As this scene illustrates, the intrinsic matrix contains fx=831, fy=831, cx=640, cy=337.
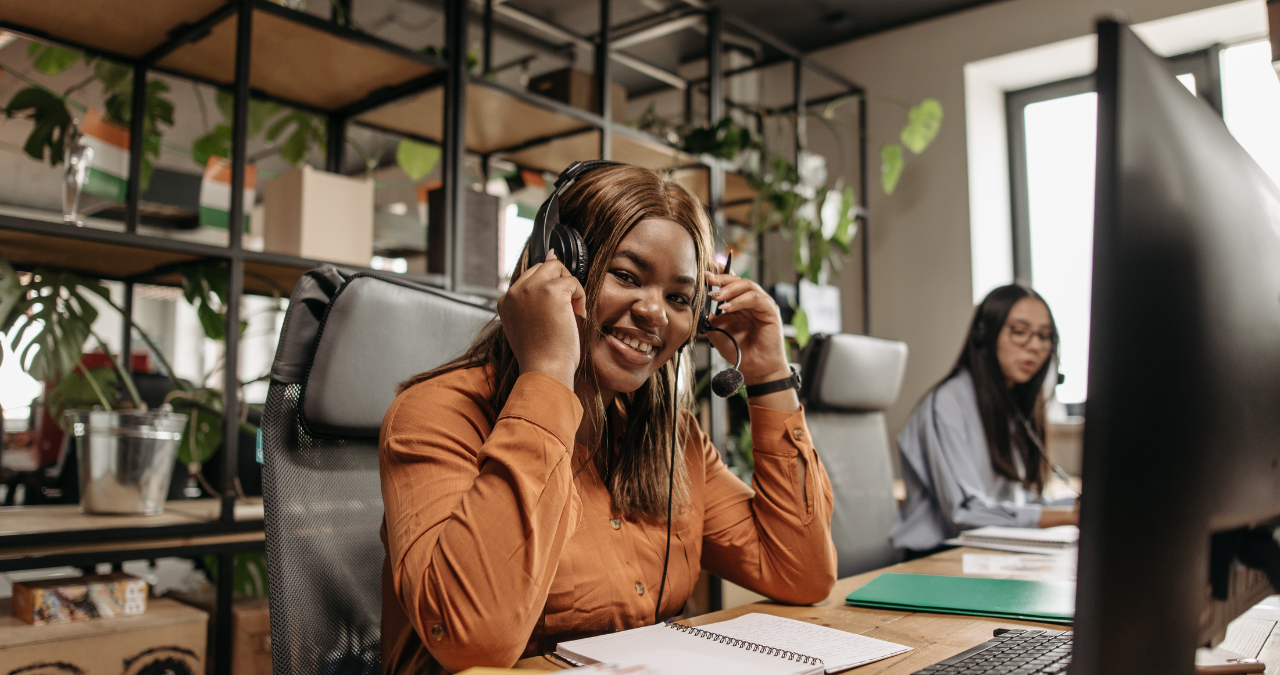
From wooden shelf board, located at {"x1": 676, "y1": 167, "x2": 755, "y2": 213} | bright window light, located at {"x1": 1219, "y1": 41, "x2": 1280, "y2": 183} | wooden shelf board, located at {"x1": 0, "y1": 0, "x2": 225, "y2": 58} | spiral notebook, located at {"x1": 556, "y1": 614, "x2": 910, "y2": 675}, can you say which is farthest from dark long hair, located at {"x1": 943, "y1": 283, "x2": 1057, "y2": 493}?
wooden shelf board, located at {"x1": 0, "y1": 0, "x2": 225, "y2": 58}

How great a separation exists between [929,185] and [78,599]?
10.9 ft

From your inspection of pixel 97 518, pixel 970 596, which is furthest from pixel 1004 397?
pixel 97 518

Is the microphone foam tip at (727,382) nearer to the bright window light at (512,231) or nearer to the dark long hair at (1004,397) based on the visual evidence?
the dark long hair at (1004,397)

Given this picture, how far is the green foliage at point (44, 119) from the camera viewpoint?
173cm

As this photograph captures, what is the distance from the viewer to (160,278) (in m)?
1.91

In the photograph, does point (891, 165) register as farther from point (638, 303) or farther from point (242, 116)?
point (638, 303)

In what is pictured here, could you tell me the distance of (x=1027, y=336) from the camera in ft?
6.98

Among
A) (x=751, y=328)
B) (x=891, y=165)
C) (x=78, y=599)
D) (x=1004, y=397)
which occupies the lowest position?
(x=78, y=599)

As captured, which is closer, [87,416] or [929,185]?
[87,416]

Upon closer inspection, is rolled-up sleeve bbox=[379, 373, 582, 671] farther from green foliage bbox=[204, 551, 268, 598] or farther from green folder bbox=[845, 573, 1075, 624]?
green foliage bbox=[204, 551, 268, 598]

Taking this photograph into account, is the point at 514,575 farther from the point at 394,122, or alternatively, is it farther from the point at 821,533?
the point at 394,122

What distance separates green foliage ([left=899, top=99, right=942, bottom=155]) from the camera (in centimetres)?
329

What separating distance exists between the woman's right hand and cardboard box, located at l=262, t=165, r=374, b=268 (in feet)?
3.84

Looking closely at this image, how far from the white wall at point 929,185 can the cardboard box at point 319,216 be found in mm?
2436
